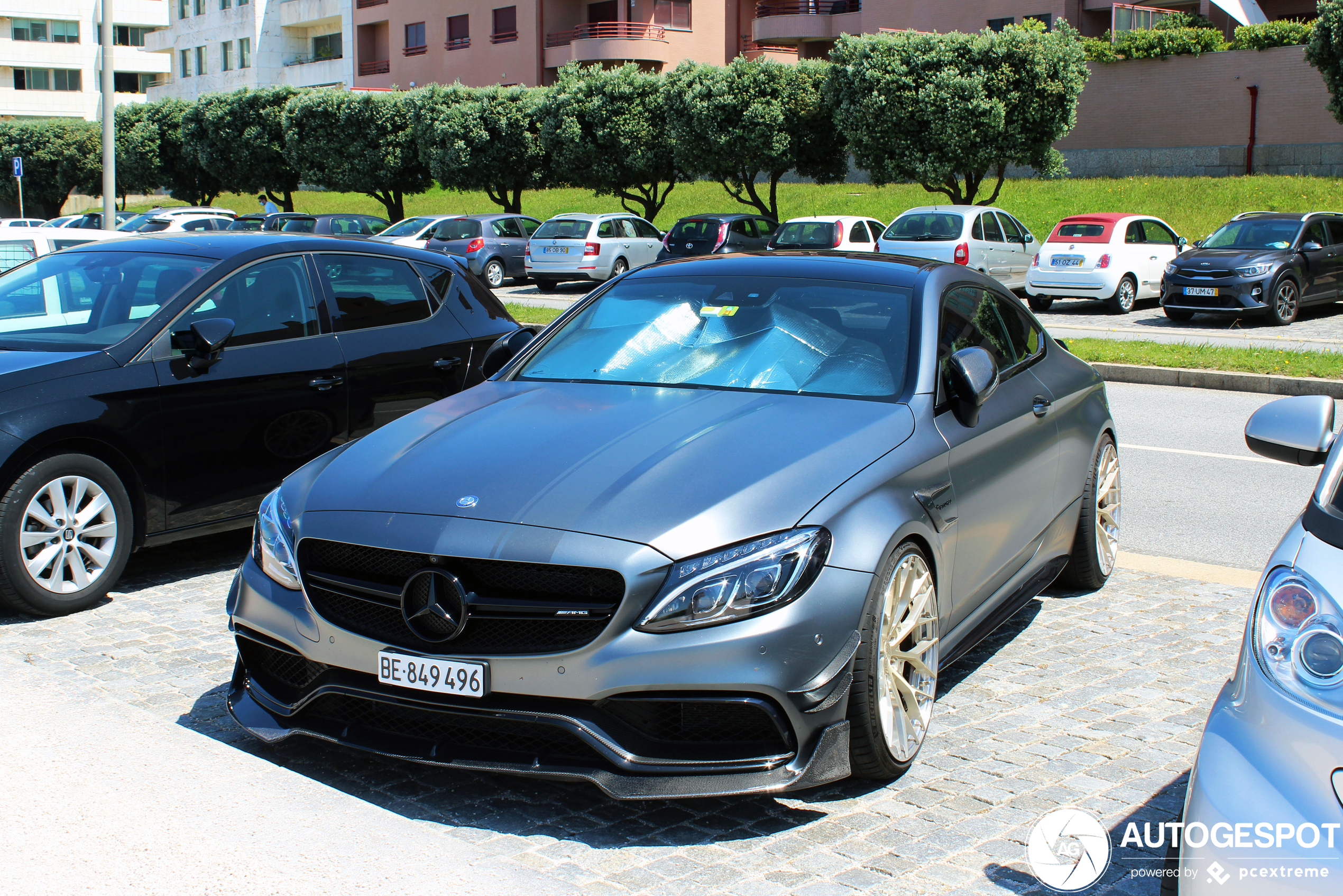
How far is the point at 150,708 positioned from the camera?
4.48m

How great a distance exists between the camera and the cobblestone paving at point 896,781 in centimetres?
333

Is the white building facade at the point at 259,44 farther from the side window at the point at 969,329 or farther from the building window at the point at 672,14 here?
the side window at the point at 969,329

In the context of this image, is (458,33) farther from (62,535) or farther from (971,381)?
(971,381)

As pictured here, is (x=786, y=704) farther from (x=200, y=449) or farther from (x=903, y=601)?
(x=200, y=449)

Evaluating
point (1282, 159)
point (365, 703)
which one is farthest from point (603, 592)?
point (1282, 159)

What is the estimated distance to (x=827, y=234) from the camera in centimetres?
2430

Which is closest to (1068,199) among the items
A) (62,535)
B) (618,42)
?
(618,42)

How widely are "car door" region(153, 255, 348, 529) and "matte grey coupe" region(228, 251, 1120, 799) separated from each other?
195cm

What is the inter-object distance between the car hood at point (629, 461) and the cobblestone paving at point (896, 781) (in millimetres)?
852

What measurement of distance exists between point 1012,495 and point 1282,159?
139 feet

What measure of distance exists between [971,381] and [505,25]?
210 feet

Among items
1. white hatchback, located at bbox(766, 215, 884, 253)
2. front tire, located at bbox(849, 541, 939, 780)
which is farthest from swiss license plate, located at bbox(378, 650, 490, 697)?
white hatchback, located at bbox(766, 215, 884, 253)

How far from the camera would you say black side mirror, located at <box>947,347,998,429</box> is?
4.36m

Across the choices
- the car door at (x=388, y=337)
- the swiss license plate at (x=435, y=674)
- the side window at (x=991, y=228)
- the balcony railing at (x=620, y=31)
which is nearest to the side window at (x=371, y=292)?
the car door at (x=388, y=337)
